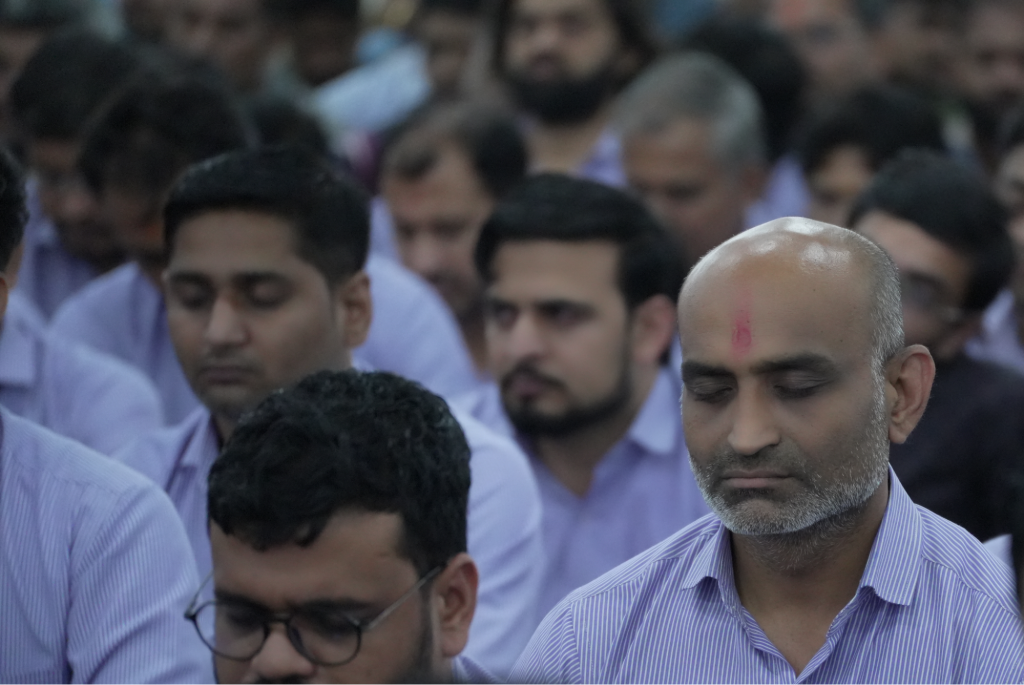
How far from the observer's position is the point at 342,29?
318 inches

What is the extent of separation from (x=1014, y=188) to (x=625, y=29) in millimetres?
2311

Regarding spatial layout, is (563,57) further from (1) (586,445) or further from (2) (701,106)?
(1) (586,445)

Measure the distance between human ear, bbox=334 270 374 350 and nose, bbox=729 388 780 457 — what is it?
162 centimetres

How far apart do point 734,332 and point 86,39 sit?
159 inches

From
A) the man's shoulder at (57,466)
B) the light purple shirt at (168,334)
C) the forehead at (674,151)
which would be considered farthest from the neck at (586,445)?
the man's shoulder at (57,466)

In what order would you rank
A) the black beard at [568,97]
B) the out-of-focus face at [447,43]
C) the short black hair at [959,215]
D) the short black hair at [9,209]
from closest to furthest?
the short black hair at [9,209] → the short black hair at [959,215] → the black beard at [568,97] → the out-of-focus face at [447,43]

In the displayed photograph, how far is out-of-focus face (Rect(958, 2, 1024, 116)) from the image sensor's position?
716 cm

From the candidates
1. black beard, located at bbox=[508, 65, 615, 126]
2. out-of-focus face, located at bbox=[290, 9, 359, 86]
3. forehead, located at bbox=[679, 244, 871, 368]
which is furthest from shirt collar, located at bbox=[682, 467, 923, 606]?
out-of-focus face, located at bbox=[290, 9, 359, 86]

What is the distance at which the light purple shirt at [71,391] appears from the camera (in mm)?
3789

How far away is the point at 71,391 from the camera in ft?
12.7

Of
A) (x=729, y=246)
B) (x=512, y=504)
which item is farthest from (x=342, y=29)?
(x=729, y=246)

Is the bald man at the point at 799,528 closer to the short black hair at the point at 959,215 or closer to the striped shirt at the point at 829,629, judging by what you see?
the striped shirt at the point at 829,629

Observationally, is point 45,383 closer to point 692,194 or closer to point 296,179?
point 296,179

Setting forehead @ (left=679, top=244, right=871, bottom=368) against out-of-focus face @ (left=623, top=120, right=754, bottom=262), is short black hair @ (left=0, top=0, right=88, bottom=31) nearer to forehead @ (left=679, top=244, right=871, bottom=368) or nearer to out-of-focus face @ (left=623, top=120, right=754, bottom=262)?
out-of-focus face @ (left=623, top=120, right=754, bottom=262)
